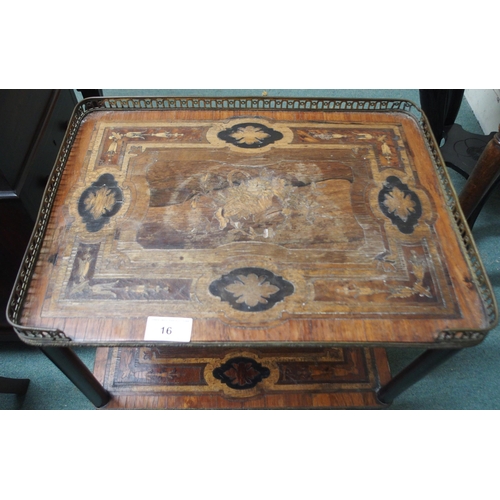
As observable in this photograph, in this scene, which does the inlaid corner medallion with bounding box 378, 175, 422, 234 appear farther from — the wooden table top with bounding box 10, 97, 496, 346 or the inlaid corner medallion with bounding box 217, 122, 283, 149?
the inlaid corner medallion with bounding box 217, 122, 283, 149

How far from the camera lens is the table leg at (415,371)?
3.93 feet

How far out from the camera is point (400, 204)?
1.38 metres

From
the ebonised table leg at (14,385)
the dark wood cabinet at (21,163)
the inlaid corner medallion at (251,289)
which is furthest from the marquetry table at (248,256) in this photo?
the ebonised table leg at (14,385)

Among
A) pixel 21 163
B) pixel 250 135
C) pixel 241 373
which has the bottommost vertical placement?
pixel 241 373

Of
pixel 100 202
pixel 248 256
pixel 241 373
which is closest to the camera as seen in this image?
pixel 248 256

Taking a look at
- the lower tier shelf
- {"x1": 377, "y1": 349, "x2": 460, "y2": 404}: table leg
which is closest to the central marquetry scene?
{"x1": 377, "y1": 349, "x2": 460, "y2": 404}: table leg

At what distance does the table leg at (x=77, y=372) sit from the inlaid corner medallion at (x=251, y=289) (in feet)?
1.56

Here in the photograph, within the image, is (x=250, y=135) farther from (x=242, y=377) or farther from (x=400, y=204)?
(x=242, y=377)

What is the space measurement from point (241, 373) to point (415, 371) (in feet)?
2.11

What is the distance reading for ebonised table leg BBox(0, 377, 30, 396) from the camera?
156 cm

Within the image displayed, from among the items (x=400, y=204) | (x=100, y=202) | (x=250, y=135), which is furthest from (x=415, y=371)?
(x=100, y=202)

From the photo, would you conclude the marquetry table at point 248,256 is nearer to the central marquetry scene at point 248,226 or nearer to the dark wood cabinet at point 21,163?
the central marquetry scene at point 248,226
